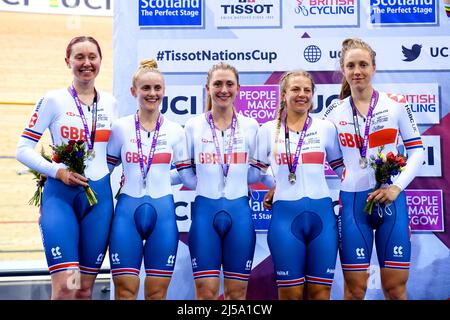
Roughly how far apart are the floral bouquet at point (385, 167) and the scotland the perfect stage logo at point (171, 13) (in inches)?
82.2

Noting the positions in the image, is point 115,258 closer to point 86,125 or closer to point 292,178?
point 86,125

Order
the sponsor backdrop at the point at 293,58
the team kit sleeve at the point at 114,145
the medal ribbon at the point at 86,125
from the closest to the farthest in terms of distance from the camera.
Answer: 1. the medal ribbon at the point at 86,125
2. the team kit sleeve at the point at 114,145
3. the sponsor backdrop at the point at 293,58

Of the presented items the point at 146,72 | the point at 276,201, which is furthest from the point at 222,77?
the point at 276,201

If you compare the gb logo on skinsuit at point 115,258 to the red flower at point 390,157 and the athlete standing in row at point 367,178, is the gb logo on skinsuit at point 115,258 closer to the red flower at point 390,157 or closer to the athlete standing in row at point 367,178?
the athlete standing in row at point 367,178

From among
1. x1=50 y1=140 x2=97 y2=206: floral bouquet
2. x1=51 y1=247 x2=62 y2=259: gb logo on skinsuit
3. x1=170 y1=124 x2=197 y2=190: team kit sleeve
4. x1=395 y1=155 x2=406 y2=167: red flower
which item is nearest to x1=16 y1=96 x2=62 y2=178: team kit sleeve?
x1=50 y1=140 x2=97 y2=206: floral bouquet

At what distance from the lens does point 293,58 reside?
4.96 meters

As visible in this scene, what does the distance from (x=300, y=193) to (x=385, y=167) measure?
557mm

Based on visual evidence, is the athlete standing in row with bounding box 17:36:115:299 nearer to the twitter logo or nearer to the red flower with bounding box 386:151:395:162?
the red flower with bounding box 386:151:395:162

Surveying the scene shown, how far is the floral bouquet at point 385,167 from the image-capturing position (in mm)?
3650

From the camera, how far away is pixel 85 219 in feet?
12.0

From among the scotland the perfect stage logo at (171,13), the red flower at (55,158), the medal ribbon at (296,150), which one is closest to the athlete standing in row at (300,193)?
the medal ribbon at (296,150)

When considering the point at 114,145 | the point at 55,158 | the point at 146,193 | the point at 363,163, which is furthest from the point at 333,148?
the point at 55,158
